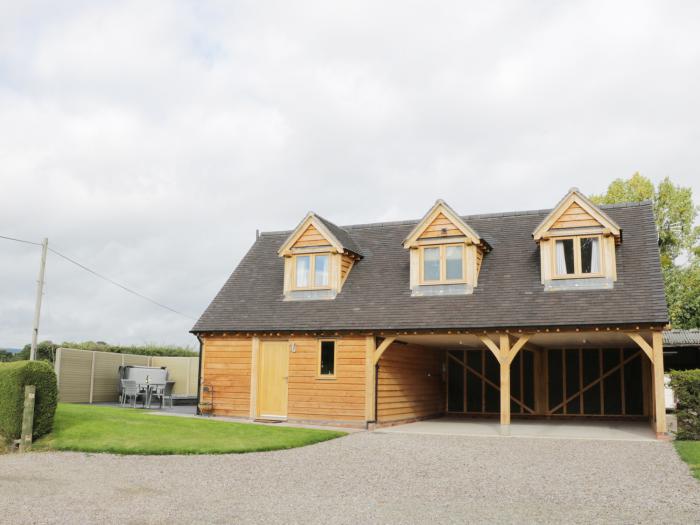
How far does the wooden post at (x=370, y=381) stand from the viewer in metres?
18.1

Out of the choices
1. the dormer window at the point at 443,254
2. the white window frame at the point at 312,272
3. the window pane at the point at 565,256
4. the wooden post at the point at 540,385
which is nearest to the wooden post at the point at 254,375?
the white window frame at the point at 312,272

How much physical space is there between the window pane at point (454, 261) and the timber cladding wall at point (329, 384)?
310 centimetres

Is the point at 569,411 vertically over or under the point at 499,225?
under

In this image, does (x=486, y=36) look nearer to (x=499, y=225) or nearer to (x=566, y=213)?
(x=566, y=213)

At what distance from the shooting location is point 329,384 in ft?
61.9

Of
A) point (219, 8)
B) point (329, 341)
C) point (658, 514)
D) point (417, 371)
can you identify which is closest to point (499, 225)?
point (417, 371)

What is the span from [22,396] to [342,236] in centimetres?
1070

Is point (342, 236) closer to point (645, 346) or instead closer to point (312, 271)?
point (312, 271)

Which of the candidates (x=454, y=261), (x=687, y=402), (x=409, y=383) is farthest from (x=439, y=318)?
(x=687, y=402)

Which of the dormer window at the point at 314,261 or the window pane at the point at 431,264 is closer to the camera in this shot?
the window pane at the point at 431,264

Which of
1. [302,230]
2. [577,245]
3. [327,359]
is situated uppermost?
[302,230]

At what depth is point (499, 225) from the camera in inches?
845

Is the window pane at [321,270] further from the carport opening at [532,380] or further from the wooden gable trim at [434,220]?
the carport opening at [532,380]

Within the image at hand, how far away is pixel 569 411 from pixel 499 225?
253 inches
